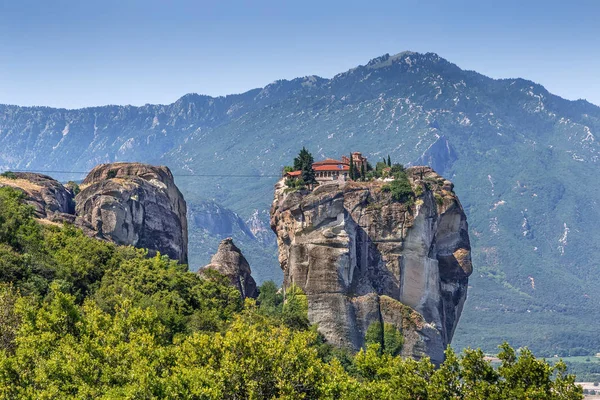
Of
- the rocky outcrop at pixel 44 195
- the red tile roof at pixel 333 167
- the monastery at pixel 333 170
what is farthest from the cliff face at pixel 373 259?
the rocky outcrop at pixel 44 195

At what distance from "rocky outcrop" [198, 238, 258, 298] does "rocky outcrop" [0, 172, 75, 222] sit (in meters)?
16.2

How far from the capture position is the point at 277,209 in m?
119

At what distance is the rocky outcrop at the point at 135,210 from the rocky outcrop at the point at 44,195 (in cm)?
176

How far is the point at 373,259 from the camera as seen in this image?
111188mm

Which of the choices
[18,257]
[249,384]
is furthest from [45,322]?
[18,257]

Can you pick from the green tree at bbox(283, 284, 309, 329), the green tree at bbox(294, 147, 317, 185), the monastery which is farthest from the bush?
the green tree at bbox(283, 284, 309, 329)

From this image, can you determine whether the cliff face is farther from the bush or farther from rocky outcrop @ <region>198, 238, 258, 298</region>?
rocky outcrop @ <region>198, 238, 258, 298</region>

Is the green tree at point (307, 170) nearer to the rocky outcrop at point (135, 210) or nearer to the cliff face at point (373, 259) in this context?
the cliff face at point (373, 259)

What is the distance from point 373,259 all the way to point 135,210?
2649 cm

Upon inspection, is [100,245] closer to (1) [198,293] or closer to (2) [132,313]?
(1) [198,293]

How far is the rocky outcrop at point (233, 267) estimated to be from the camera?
107 m

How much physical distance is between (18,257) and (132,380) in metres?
28.1

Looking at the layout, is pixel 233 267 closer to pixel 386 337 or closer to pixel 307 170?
pixel 307 170

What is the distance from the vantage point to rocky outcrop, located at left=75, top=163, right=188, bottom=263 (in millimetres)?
106688
